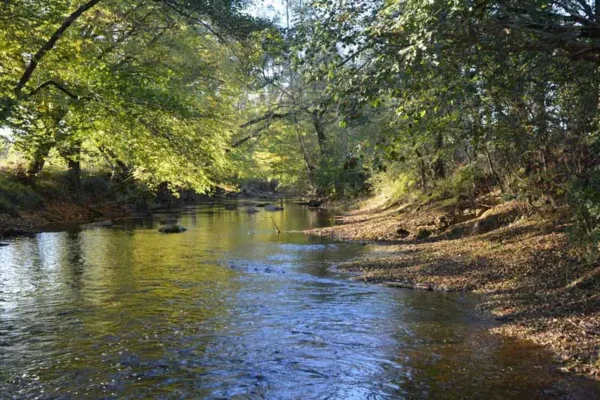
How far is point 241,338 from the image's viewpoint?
9023 mm

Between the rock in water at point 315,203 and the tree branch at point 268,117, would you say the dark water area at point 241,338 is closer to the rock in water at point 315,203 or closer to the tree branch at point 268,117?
the tree branch at point 268,117

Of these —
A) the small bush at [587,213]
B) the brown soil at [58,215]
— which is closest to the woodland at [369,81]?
the small bush at [587,213]

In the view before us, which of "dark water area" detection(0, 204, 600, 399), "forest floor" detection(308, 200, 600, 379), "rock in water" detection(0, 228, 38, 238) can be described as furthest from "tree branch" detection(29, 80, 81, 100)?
"rock in water" detection(0, 228, 38, 238)

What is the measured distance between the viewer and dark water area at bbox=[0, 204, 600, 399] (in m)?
6.90

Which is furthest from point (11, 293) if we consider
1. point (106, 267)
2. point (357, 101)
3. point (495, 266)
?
point (495, 266)

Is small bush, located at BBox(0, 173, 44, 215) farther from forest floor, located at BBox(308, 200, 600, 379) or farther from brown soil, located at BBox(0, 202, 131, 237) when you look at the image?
forest floor, located at BBox(308, 200, 600, 379)

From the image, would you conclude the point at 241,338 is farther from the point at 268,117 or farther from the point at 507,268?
the point at 268,117

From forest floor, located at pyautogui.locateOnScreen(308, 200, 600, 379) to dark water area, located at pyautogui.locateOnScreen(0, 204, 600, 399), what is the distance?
1.85ft

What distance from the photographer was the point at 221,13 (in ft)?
42.5

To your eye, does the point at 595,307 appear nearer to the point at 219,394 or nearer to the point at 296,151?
the point at 219,394

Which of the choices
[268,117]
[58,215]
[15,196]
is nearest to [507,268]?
[58,215]

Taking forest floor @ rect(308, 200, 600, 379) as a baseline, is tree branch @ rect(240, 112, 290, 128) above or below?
above

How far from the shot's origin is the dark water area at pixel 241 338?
22.6 feet

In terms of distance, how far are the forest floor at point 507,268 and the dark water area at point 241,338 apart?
564mm
